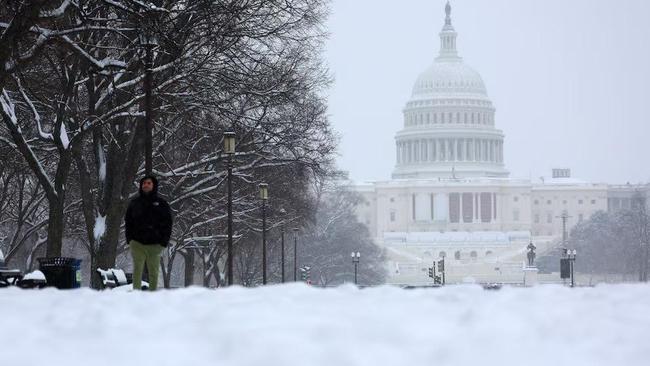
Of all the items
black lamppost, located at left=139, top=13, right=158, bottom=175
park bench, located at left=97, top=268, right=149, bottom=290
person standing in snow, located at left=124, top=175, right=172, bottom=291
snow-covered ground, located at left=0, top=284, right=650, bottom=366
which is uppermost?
black lamppost, located at left=139, top=13, right=158, bottom=175

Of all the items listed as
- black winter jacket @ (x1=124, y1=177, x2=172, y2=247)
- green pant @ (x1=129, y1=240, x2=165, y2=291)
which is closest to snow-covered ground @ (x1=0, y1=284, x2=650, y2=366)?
black winter jacket @ (x1=124, y1=177, x2=172, y2=247)

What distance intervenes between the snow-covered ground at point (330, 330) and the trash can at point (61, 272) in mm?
9892

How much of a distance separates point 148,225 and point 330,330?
9.11 m

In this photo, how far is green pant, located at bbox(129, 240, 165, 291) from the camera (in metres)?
19.4

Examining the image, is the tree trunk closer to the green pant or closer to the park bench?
the park bench

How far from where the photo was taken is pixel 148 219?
1912 centimetres

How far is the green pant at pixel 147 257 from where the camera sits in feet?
63.7

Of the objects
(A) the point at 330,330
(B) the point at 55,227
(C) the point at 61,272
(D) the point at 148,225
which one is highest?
(B) the point at 55,227

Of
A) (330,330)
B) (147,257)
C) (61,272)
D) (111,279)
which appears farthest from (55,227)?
(330,330)

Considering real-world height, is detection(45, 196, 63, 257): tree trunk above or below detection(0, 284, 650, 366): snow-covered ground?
above

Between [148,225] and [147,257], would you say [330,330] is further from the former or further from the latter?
[147,257]

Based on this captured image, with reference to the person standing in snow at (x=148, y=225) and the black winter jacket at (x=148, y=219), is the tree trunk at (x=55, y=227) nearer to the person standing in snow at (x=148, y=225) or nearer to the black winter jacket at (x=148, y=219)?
the person standing in snow at (x=148, y=225)

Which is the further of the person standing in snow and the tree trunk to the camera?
the tree trunk

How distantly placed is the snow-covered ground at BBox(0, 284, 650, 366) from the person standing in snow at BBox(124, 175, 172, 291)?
19.1 feet
